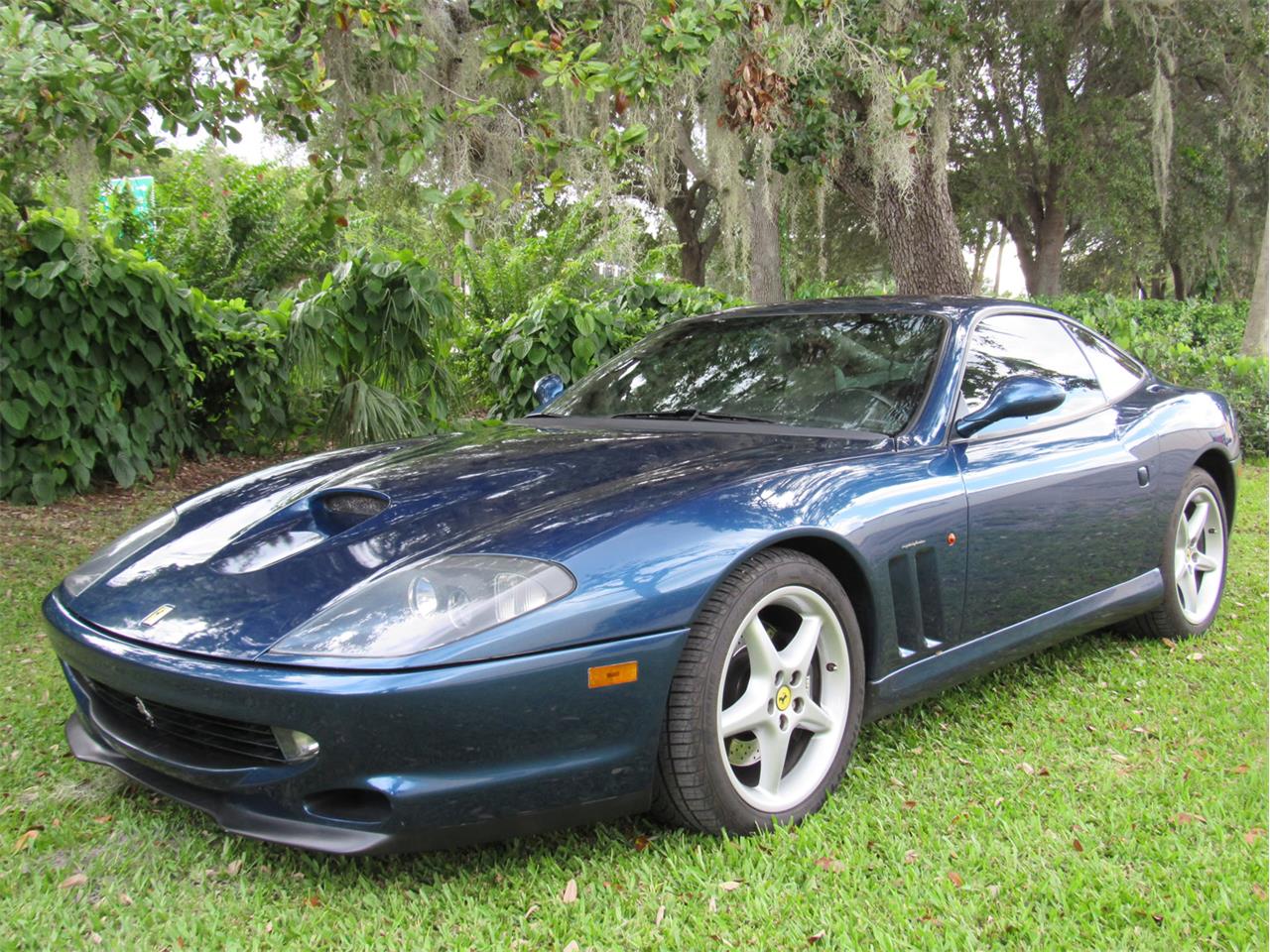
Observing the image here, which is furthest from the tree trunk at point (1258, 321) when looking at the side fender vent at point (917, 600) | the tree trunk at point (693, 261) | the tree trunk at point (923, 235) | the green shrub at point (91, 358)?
the side fender vent at point (917, 600)

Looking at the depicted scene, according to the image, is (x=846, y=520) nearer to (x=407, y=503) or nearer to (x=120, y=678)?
(x=407, y=503)

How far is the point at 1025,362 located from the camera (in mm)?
3660

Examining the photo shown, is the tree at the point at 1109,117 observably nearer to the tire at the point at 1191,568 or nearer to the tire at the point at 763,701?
the tire at the point at 1191,568

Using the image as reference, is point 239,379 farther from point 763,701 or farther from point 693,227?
point 693,227

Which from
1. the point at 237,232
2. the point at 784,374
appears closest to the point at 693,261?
the point at 237,232

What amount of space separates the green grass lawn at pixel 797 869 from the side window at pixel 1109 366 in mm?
1324

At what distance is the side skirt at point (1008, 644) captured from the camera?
9.14 ft

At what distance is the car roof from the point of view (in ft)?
11.5

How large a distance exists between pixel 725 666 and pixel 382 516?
0.90 meters

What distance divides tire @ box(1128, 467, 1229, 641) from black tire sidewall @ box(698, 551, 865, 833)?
1.81 metres

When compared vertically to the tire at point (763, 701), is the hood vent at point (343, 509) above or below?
above

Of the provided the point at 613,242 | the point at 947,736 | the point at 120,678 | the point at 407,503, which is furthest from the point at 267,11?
the point at 613,242

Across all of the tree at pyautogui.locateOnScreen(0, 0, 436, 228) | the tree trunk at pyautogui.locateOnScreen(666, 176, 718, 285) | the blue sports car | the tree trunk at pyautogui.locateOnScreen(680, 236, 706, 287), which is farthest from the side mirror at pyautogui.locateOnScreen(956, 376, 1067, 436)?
the tree trunk at pyautogui.locateOnScreen(680, 236, 706, 287)

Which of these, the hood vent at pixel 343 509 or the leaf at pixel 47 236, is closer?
the hood vent at pixel 343 509
